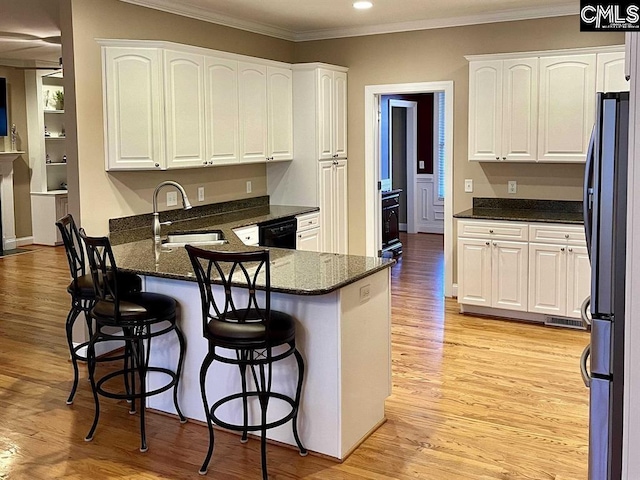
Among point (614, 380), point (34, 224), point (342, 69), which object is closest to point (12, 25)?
point (342, 69)

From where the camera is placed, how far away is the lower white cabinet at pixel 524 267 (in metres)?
5.42

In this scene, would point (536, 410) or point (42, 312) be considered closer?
point (536, 410)

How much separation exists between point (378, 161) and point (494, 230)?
71.2 inches

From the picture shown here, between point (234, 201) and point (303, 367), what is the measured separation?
11.0ft

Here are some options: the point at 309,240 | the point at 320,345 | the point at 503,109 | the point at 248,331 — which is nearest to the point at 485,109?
the point at 503,109

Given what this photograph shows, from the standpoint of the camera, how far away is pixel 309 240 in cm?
658

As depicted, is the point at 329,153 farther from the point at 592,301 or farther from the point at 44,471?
the point at 592,301

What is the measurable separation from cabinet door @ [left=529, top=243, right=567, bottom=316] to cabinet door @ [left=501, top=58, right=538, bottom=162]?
84 cm

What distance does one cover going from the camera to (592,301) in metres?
2.23

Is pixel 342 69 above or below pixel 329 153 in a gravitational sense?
above

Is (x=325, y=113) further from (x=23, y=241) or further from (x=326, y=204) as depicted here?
(x=23, y=241)

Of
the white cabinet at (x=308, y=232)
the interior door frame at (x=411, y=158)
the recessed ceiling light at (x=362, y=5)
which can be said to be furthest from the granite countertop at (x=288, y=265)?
the interior door frame at (x=411, y=158)

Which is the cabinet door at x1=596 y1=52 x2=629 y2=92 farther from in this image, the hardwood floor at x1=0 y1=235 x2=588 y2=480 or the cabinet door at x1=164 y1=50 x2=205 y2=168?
the cabinet door at x1=164 y1=50 x2=205 y2=168

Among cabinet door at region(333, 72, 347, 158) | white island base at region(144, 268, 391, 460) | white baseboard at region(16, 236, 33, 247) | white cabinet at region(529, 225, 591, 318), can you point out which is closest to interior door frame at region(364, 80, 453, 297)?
cabinet door at region(333, 72, 347, 158)
